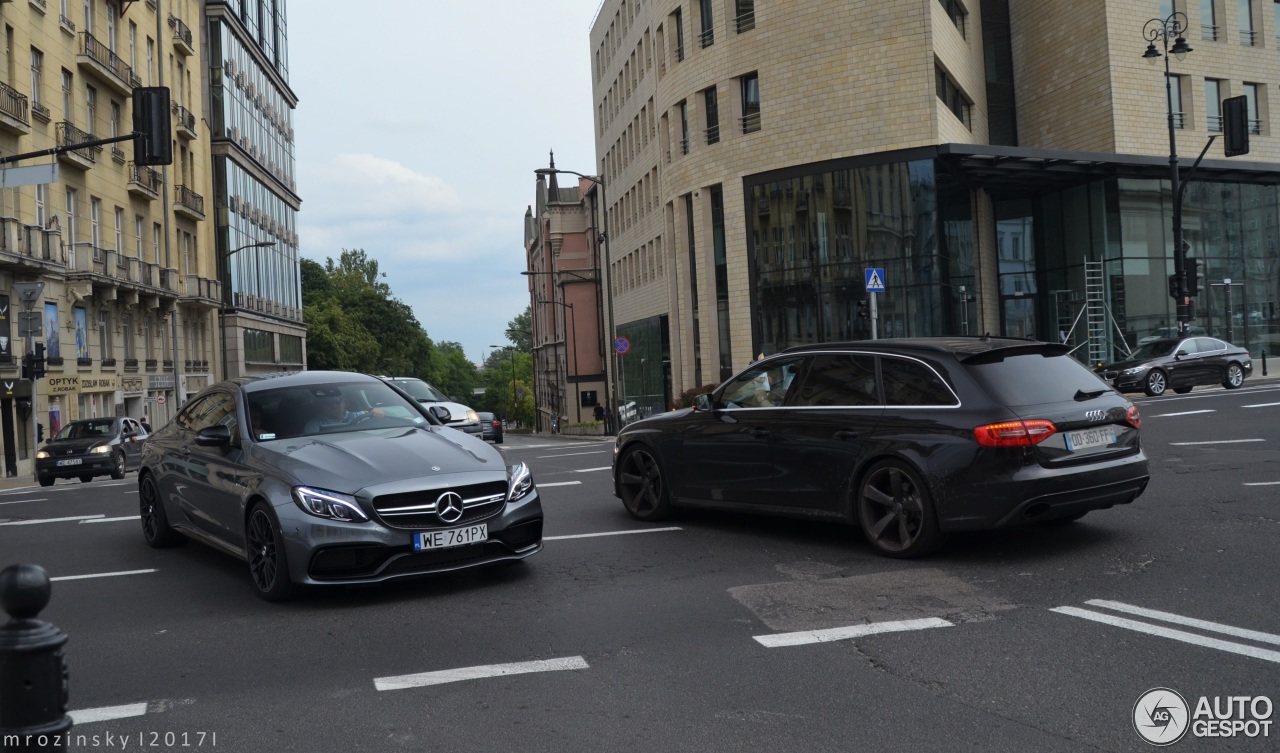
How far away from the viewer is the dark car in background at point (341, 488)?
7.16 meters

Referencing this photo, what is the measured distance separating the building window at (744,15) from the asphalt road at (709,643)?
3279 centimetres

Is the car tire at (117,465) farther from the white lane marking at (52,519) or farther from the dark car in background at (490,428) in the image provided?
the white lane marking at (52,519)

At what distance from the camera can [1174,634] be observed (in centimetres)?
568

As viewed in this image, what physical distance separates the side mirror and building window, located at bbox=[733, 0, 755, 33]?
113ft

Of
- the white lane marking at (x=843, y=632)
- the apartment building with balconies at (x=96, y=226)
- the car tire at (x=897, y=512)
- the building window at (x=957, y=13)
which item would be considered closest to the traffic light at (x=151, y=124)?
the apartment building with balconies at (x=96, y=226)

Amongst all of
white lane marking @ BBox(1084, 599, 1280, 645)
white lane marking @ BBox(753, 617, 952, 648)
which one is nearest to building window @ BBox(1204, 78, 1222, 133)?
white lane marking @ BBox(1084, 599, 1280, 645)

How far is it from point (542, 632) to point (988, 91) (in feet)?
156

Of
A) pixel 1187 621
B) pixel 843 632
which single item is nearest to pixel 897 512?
pixel 843 632

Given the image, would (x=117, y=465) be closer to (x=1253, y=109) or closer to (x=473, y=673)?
(x=473, y=673)

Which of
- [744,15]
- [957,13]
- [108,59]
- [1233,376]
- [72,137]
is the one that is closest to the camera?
[1233,376]

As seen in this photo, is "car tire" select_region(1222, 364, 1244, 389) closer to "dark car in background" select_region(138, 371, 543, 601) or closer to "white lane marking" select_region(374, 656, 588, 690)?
"dark car in background" select_region(138, 371, 543, 601)

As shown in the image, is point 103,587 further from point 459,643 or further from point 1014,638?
point 1014,638

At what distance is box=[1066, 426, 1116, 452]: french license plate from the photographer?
7841 millimetres

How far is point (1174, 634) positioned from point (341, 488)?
4.73 m
